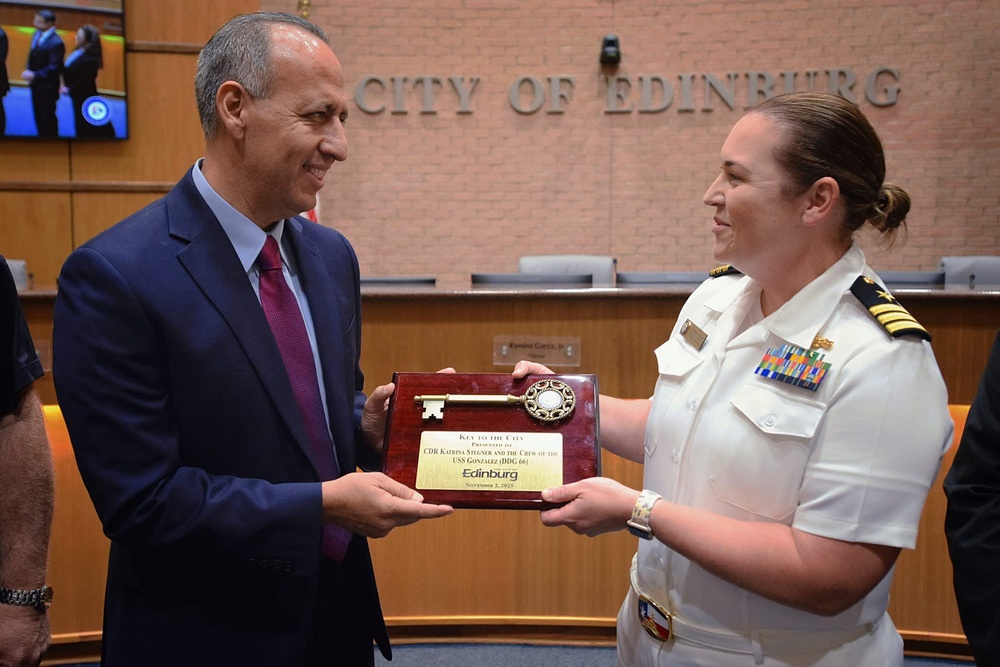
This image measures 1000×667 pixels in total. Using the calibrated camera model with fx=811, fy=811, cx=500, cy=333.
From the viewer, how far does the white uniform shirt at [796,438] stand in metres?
1.25

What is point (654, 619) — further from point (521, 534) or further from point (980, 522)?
point (521, 534)

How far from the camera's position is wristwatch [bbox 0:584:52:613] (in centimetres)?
156

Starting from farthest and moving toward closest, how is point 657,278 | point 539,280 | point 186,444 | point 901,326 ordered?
point 657,278 < point 539,280 < point 186,444 < point 901,326

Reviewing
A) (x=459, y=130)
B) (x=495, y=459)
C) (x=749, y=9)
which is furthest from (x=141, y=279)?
(x=749, y=9)

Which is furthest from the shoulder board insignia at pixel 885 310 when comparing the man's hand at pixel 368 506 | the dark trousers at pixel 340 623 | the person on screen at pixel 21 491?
the person on screen at pixel 21 491

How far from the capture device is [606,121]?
7641 mm

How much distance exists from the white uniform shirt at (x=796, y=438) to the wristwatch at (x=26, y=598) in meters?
1.18

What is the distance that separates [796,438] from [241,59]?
3.77ft

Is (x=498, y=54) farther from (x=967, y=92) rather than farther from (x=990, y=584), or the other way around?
(x=990, y=584)

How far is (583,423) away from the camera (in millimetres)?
1609

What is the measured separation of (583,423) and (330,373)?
504mm

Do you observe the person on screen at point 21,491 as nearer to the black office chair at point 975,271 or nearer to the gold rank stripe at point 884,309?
the gold rank stripe at point 884,309

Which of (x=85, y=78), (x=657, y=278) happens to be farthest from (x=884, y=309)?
(x=85, y=78)

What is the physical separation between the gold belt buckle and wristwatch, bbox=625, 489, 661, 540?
0.66 ft
